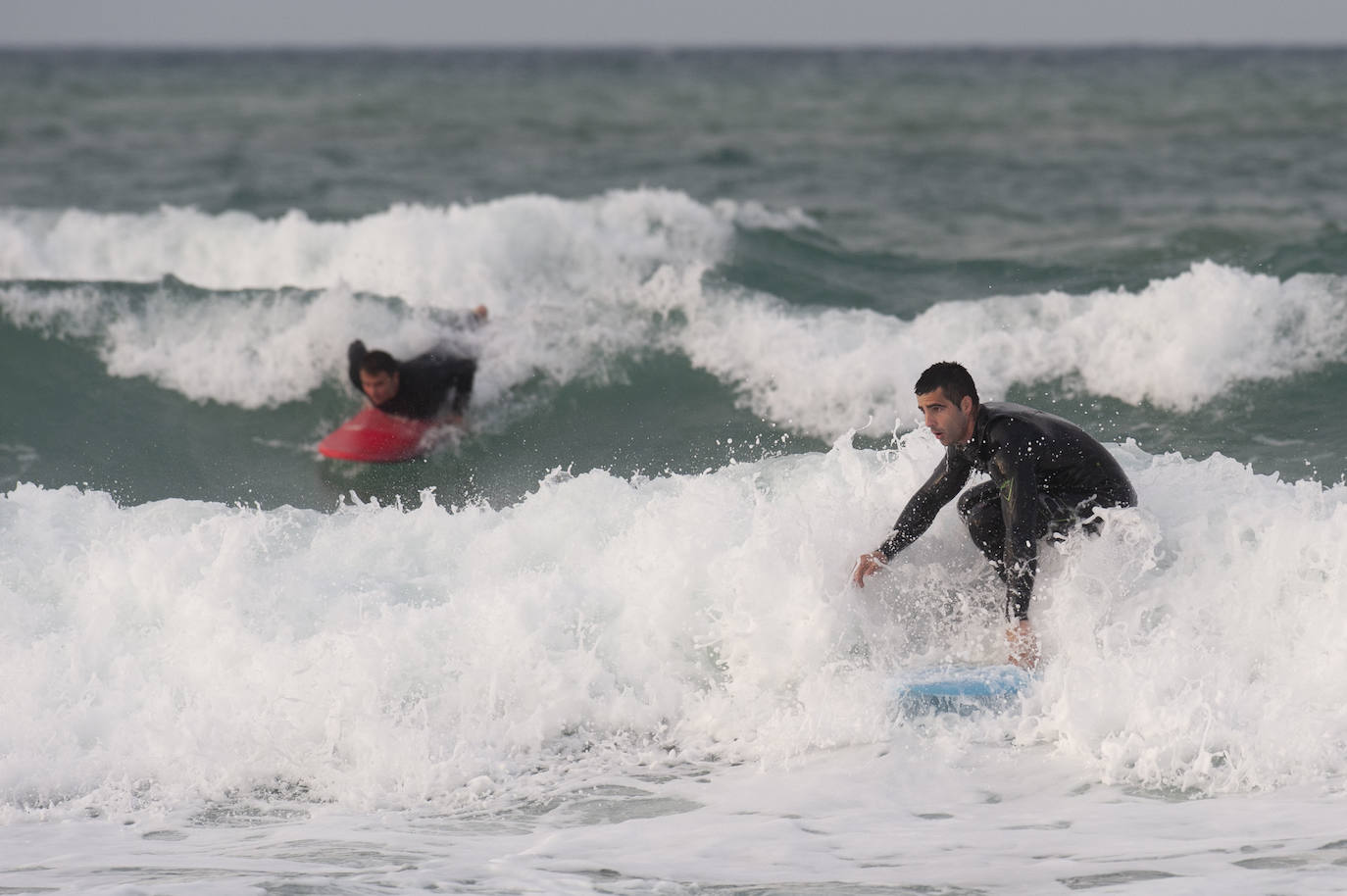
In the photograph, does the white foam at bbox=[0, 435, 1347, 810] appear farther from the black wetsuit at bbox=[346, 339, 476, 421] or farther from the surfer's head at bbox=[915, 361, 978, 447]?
the black wetsuit at bbox=[346, 339, 476, 421]

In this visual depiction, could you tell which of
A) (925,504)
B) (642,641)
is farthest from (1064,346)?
(642,641)

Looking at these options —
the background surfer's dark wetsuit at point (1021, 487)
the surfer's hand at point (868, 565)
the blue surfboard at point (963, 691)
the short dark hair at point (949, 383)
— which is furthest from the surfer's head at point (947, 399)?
the blue surfboard at point (963, 691)

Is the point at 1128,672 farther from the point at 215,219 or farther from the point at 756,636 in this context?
the point at 215,219

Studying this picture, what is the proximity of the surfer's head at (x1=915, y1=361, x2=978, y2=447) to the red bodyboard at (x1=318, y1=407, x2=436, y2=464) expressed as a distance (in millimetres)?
4755

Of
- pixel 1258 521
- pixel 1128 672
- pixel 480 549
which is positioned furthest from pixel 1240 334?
pixel 480 549

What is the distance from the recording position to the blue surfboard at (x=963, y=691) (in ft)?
18.6

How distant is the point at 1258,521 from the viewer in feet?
21.1

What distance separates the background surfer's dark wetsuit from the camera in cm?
571

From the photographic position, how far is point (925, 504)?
597 cm

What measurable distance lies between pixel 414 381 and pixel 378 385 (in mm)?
300

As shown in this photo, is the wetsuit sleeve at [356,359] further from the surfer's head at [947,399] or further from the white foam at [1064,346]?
the surfer's head at [947,399]

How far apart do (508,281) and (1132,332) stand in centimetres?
606

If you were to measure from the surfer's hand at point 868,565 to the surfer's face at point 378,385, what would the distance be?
4.62 meters

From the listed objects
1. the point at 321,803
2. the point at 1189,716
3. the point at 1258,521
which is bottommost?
the point at 321,803
